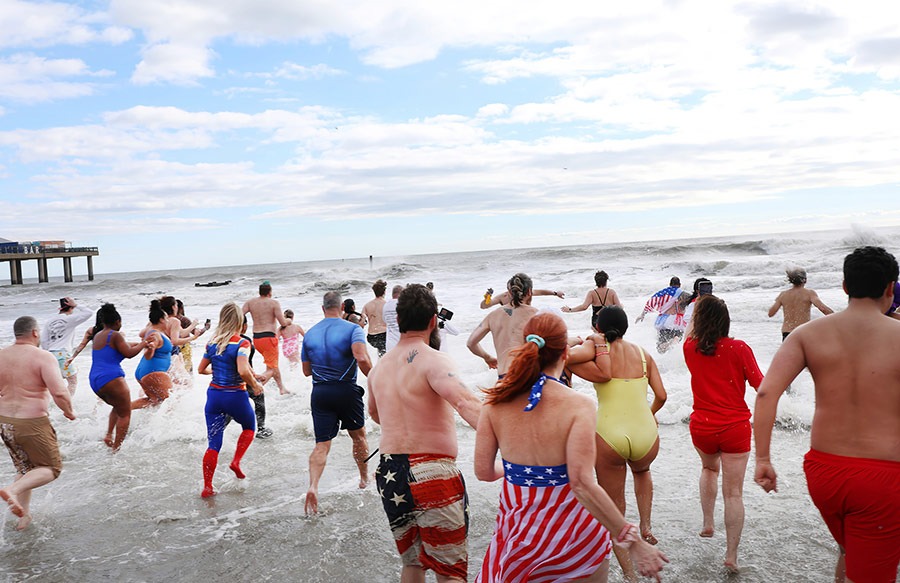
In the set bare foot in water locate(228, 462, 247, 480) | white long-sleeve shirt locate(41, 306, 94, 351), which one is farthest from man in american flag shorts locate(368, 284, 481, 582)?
white long-sleeve shirt locate(41, 306, 94, 351)

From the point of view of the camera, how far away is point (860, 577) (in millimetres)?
2799

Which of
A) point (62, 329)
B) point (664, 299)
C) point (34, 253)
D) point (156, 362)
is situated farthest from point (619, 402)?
point (34, 253)

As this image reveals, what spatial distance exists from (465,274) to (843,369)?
45110mm

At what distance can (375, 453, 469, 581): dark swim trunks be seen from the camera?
10.6ft

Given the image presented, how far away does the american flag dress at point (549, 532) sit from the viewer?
8.45ft

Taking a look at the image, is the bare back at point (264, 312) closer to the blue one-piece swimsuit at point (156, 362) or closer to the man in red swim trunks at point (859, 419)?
the blue one-piece swimsuit at point (156, 362)

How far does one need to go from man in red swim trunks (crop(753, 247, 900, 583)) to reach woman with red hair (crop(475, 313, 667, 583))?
1005mm

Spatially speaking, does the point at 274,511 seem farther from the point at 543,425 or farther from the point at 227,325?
the point at 543,425

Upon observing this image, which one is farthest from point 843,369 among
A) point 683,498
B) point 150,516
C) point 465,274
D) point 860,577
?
point 465,274

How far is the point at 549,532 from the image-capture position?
2.60 m

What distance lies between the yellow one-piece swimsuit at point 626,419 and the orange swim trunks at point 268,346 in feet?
23.3

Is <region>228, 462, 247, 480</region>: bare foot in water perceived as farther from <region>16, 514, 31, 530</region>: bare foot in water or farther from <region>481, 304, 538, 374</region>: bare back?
<region>481, 304, 538, 374</region>: bare back

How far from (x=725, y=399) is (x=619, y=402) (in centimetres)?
76

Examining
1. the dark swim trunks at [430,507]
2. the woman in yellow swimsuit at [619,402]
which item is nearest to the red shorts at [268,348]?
the woman in yellow swimsuit at [619,402]
